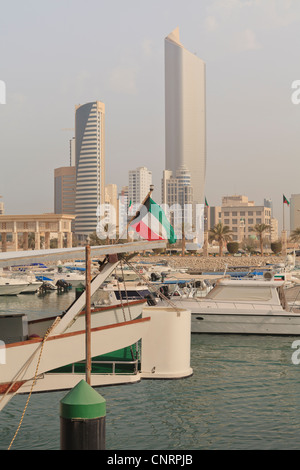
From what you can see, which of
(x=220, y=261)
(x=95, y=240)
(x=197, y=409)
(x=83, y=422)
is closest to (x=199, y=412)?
(x=197, y=409)

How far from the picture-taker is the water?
43.6 ft

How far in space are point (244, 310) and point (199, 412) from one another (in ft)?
37.9

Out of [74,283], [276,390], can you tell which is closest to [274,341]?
[276,390]

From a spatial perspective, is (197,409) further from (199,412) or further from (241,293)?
(241,293)

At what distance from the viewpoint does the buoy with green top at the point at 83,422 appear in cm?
927

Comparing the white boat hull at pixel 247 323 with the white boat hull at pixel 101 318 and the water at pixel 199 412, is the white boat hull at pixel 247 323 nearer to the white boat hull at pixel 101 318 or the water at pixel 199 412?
the water at pixel 199 412

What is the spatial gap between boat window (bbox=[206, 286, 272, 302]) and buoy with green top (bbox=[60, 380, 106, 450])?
18693mm

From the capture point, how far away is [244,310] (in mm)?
26594

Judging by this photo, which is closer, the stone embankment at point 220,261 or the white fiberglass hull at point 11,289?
the white fiberglass hull at point 11,289

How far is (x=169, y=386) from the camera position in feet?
59.4

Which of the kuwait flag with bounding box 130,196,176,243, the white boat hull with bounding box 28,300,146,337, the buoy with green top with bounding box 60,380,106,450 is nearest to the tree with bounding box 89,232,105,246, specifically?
the white boat hull with bounding box 28,300,146,337

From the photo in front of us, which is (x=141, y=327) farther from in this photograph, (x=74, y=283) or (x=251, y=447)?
(x=74, y=283)

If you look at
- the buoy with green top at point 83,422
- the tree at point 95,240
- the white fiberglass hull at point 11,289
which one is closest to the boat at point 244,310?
the buoy with green top at point 83,422
